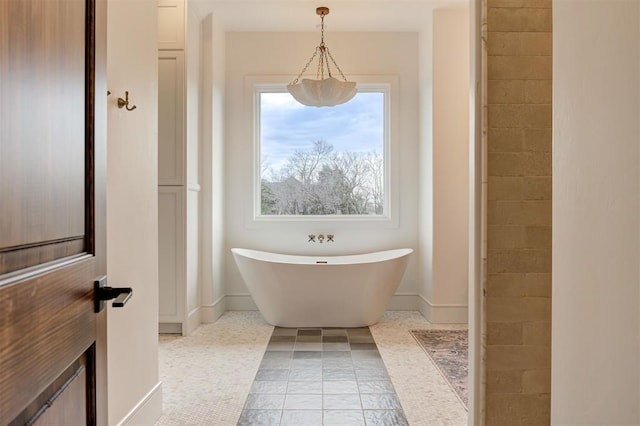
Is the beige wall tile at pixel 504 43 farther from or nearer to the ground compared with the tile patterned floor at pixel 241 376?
farther from the ground

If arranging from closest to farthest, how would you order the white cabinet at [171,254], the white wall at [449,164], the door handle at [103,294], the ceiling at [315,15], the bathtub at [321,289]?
1. the door handle at [103,294]
2. the white cabinet at [171,254]
3. the bathtub at [321,289]
4. the ceiling at [315,15]
5. the white wall at [449,164]

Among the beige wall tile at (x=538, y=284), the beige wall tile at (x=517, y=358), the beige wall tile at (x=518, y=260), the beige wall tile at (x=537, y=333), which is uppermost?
the beige wall tile at (x=518, y=260)

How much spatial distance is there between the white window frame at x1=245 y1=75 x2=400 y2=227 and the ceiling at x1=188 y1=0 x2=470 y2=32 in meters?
0.48

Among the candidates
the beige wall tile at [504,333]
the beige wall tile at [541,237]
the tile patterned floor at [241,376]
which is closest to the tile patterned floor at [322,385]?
the tile patterned floor at [241,376]

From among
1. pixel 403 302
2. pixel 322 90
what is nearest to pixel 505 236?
pixel 322 90

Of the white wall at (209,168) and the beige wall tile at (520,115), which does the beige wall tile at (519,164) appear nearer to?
the beige wall tile at (520,115)

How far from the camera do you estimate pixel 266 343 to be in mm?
3402

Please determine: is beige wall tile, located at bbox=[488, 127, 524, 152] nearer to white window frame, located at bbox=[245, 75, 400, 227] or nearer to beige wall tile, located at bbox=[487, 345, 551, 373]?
beige wall tile, located at bbox=[487, 345, 551, 373]

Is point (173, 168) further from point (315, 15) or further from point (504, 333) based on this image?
point (504, 333)

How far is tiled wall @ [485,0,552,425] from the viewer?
1723mm

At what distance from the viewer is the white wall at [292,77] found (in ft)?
→ 14.8

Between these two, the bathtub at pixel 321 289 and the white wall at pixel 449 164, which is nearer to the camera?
the bathtub at pixel 321 289

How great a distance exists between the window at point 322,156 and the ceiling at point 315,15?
2.14 ft

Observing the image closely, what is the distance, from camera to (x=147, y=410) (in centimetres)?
202
